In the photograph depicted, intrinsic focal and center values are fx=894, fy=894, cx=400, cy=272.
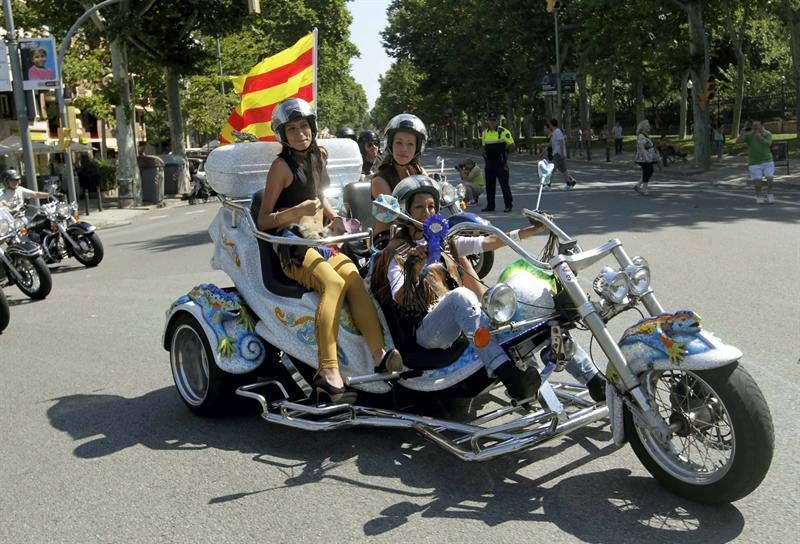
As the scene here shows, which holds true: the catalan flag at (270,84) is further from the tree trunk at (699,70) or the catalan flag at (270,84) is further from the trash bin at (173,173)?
the trash bin at (173,173)

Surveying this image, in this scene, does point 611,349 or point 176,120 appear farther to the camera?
point 176,120

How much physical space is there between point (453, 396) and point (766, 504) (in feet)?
5.02

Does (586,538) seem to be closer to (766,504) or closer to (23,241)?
(766,504)

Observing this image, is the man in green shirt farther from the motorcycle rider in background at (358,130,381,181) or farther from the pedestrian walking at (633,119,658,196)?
the motorcycle rider in background at (358,130,381,181)

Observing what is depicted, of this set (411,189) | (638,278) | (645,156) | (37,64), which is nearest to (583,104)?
(645,156)

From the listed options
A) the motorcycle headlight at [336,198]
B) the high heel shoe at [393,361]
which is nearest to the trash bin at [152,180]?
the motorcycle headlight at [336,198]

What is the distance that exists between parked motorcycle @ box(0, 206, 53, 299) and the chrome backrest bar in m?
6.09

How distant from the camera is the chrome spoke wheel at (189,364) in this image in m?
5.51

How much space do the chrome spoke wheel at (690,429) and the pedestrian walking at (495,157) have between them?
13.3 metres

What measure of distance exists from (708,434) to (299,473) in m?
1.98

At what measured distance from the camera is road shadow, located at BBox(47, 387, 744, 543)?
143 inches

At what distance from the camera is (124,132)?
96.3 ft

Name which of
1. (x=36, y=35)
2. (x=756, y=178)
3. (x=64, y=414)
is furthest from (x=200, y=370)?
(x=36, y=35)

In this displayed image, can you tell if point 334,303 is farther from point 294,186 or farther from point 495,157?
point 495,157
